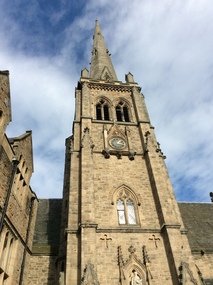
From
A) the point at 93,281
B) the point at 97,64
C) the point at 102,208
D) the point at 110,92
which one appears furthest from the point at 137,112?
the point at 93,281

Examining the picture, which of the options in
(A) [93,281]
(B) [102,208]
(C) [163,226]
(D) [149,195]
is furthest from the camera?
(D) [149,195]

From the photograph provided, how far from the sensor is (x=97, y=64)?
2912 cm

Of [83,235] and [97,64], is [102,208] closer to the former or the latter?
[83,235]

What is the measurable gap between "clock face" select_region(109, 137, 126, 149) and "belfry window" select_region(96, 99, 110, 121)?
2837 mm

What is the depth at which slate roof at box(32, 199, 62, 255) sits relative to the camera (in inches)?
536

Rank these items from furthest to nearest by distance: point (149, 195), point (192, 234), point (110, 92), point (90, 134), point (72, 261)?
point (110, 92) → point (90, 134) → point (192, 234) → point (149, 195) → point (72, 261)

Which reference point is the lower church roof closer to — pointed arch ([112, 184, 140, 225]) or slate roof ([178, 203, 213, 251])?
slate roof ([178, 203, 213, 251])

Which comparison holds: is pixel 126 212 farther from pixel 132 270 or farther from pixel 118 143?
pixel 118 143

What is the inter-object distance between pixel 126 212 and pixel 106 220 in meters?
1.28

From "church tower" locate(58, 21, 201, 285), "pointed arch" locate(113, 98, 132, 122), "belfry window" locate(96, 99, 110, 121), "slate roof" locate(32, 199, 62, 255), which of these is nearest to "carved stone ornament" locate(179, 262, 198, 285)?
"church tower" locate(58, 21, 201, 285)

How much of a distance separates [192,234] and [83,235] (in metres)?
8.24

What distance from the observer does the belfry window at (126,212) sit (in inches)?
535

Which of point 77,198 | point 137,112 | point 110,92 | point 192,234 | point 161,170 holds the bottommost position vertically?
point 192,234

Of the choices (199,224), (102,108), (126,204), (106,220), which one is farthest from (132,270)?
(102,108)
